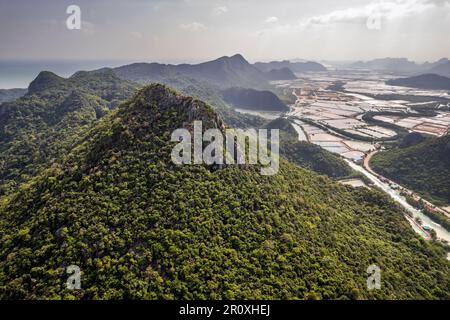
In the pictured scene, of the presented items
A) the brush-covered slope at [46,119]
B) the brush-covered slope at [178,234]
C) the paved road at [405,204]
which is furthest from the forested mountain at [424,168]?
the brush-covered slope at [46,119]

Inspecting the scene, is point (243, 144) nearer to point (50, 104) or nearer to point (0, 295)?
point (0, 295)

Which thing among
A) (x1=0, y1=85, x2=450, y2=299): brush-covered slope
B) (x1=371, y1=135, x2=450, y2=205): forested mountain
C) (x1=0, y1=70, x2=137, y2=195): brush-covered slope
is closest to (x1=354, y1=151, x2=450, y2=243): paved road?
(x1=371, y1=135, x2=450, y2=205): forested mountain

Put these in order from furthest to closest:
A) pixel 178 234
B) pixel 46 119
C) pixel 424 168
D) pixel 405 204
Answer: pixel 46 119
pixel 424 168
pixel 405 204
pixel 178 234

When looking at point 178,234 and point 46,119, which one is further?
point 46,119

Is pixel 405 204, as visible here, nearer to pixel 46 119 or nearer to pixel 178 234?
pixel 178 234

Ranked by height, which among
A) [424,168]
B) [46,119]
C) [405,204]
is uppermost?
[46,119]

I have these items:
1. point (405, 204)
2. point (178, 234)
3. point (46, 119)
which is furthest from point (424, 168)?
point (46, 119)

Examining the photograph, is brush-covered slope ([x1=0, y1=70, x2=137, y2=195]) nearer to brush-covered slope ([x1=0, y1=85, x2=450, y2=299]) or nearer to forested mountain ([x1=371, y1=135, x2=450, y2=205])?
brush-covered slope ([x1=0, y1=85, x2=450, y2=299])
